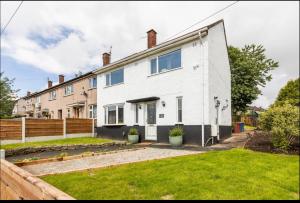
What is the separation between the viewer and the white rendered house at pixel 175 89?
13.5 m

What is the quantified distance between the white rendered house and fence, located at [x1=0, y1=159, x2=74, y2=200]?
946 centimetres

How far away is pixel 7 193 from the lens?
21.4 feet

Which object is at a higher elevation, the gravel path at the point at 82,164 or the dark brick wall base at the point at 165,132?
the dark brick wall base at the point at 165,132

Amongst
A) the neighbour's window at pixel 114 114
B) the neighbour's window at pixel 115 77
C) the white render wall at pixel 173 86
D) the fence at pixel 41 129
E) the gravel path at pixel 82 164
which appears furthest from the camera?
the neighbour's window at pixel 115 77

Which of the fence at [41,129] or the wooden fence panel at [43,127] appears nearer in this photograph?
the fence at [41,129]

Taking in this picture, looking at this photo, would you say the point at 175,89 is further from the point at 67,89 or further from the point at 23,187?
the point at 67,89

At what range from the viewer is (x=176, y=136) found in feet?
44.2

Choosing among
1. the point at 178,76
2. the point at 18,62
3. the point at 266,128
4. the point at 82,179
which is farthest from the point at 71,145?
the point at 266,128

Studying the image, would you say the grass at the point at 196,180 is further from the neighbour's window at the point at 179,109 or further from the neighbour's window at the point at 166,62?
the neighbour's window at the point at 166,62

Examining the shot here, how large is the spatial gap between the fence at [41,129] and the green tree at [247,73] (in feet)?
52.5

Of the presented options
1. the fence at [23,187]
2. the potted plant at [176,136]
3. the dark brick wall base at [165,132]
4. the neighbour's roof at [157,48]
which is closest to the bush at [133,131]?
the dark brick wall base at [165,132]

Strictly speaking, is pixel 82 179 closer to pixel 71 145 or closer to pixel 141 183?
pixel 141 183

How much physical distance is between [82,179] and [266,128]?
7429 mm

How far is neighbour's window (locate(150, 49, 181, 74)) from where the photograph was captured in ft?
49.0
